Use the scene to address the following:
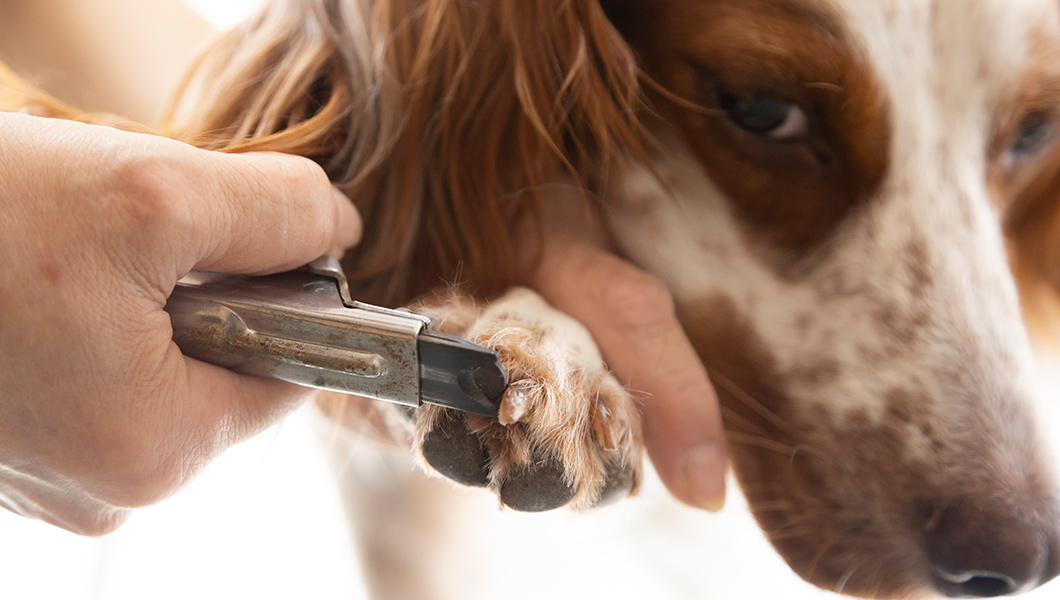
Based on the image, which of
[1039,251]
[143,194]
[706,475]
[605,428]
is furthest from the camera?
[1039,251]

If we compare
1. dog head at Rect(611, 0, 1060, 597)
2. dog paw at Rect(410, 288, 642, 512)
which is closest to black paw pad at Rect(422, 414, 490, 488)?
dog paw at Rect(410, 288, 642, 512)

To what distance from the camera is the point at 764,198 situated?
837mm

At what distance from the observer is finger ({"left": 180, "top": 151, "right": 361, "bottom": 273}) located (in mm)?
558

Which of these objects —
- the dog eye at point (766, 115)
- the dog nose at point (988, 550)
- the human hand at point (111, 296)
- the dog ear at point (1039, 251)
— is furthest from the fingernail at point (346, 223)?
the dog ear at point (1039, 251)

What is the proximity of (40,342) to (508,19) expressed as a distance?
0.53m

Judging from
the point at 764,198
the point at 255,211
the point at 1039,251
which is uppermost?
the point at 255,211

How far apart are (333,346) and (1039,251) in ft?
3.61

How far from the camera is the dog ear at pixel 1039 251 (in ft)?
3.45

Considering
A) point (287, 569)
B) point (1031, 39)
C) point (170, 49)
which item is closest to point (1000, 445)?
point (1031, 39)

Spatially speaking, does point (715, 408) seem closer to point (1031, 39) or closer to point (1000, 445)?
point (1000, 445)

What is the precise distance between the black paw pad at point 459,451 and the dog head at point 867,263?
0.33 meters

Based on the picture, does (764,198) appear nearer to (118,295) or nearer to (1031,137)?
(1031,137)

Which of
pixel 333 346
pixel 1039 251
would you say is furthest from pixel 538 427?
pixel 1039 251

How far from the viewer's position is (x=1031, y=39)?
78cm
